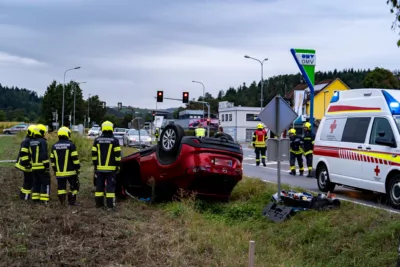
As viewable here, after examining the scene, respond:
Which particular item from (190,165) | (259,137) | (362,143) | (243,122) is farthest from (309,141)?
(243,122)

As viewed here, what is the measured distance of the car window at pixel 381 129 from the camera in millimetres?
9969

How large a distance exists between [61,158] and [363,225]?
6.15 metres

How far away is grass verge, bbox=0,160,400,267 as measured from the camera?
601cm

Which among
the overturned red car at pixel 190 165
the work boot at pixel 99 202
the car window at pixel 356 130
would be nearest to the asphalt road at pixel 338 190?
the car window at pixel 356 130

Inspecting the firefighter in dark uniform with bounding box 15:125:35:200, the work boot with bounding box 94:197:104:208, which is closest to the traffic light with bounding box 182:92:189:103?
the firefighter in dark uniform with bounding box 15:125:35:200

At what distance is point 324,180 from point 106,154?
579cm

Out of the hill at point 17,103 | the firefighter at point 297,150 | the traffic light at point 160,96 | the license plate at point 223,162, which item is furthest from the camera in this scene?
the hill at point 17,103

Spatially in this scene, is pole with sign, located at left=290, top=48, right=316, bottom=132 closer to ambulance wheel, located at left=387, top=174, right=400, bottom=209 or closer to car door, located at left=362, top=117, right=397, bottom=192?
car door, located at left=362, top=117, right=397, bottom=192

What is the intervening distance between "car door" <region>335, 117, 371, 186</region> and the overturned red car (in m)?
2.71

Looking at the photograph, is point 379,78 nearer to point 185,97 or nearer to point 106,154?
point 185,97

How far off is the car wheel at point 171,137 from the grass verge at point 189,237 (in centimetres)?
118

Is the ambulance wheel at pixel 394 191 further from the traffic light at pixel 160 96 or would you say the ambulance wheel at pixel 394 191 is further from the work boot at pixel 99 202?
the traffic light at pixel 160 96

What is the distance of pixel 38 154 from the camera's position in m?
10.4

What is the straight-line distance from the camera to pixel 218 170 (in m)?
9.96
